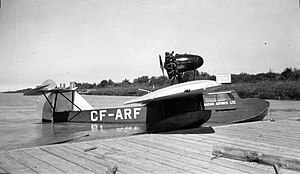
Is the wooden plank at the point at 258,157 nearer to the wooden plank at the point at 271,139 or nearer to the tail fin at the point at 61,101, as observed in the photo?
the wooden plank at the point at 271,139

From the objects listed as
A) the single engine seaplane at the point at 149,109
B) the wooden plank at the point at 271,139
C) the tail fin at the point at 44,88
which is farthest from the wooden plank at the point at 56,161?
the tail fin at the point at 44,88

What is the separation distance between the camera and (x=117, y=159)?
4.54 meters

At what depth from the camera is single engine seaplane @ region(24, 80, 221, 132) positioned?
6.84 m

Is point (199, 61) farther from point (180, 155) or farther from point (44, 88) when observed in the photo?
point (44, 88)

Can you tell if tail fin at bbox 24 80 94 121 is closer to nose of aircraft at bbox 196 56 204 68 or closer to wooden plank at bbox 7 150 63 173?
nose of aircraft at bbox 196 56 204 68

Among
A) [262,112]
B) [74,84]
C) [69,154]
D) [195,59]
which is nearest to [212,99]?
[262,112]

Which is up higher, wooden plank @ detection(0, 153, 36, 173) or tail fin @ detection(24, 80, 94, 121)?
tail fin @ detection(24, 80, 94, 121)

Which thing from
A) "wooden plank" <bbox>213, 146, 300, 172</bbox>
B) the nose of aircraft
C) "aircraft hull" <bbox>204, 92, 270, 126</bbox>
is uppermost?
the nose of aircraft

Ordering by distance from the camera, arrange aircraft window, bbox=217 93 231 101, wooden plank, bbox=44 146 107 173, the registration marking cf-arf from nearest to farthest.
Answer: wooden plank, bbox=44 146 107 173 < aircraft window, bbox=217 93 231 101 < the registration marking cf-arf

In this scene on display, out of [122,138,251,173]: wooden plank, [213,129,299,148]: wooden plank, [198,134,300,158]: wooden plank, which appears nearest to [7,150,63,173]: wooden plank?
[122,138,251,173]: wooden plank

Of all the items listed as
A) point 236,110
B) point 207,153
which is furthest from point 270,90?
point 207,153

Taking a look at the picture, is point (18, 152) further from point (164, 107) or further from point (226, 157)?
point (164, 107)

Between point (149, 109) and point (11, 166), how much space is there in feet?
21.5

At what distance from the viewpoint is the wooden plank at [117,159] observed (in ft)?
12.8
